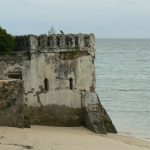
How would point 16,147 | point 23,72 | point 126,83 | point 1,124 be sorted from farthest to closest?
point 126,83 → point 23,72 → point 1,124 → point 16,147

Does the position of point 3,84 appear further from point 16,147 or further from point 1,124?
point 16,147

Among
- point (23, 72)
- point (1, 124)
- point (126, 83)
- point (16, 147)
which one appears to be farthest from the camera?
point (126, 83)

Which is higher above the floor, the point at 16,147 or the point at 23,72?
the point at 23,72

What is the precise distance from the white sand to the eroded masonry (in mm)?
570

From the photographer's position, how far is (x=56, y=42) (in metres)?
23.4

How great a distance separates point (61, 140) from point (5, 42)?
15.8 feet

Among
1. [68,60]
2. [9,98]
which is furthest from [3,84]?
[68,60]

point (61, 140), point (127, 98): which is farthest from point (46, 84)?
point (127, 98)

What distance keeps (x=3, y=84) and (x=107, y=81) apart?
30690 mm

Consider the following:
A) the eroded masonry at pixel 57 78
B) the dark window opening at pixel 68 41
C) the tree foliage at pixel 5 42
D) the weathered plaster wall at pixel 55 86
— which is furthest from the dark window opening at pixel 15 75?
the dark window opening at pixel 68 41

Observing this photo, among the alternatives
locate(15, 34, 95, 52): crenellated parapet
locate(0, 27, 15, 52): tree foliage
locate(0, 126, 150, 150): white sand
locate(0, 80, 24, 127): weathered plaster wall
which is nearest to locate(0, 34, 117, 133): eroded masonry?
locate(15, 34, 95, 52): crenellated parapet

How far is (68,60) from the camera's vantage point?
76.8 feet

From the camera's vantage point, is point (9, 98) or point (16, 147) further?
point (9, 98)

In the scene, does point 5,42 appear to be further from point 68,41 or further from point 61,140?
point 61,140
